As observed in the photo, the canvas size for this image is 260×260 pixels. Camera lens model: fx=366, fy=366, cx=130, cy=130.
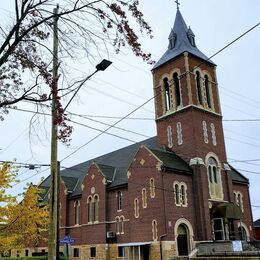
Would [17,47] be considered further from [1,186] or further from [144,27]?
[1,186]

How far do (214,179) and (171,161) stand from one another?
5235mm

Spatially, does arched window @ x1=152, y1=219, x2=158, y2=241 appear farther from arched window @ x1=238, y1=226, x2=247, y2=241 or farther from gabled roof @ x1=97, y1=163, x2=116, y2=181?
gabled roof @ x1=97, y1=163, x2=116, y2=181

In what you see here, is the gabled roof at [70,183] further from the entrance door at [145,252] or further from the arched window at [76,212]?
the entrance door at [145,252]

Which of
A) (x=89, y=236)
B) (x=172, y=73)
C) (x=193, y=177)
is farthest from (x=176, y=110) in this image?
(x=89, y=236)

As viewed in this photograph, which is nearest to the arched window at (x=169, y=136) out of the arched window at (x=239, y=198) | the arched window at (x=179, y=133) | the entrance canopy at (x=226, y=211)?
the arched window at (x=179, y=133)

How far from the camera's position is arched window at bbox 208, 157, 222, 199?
34875 mm

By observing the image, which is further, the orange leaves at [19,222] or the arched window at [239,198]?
the arched window at [239,198]

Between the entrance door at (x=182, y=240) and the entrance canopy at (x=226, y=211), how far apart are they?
3.43 m

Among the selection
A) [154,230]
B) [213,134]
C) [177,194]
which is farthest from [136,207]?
[213,134]

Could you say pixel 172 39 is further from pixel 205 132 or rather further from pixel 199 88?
pixel 205 132

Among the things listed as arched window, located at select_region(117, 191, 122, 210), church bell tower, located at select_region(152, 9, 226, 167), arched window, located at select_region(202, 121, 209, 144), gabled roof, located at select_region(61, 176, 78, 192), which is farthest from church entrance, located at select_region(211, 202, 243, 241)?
gabled roof, located at select_region(61, 176, 78, 192)

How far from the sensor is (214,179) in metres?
35.7

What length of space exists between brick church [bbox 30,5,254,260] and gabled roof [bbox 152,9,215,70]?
117mm

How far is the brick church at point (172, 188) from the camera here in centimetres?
3178
